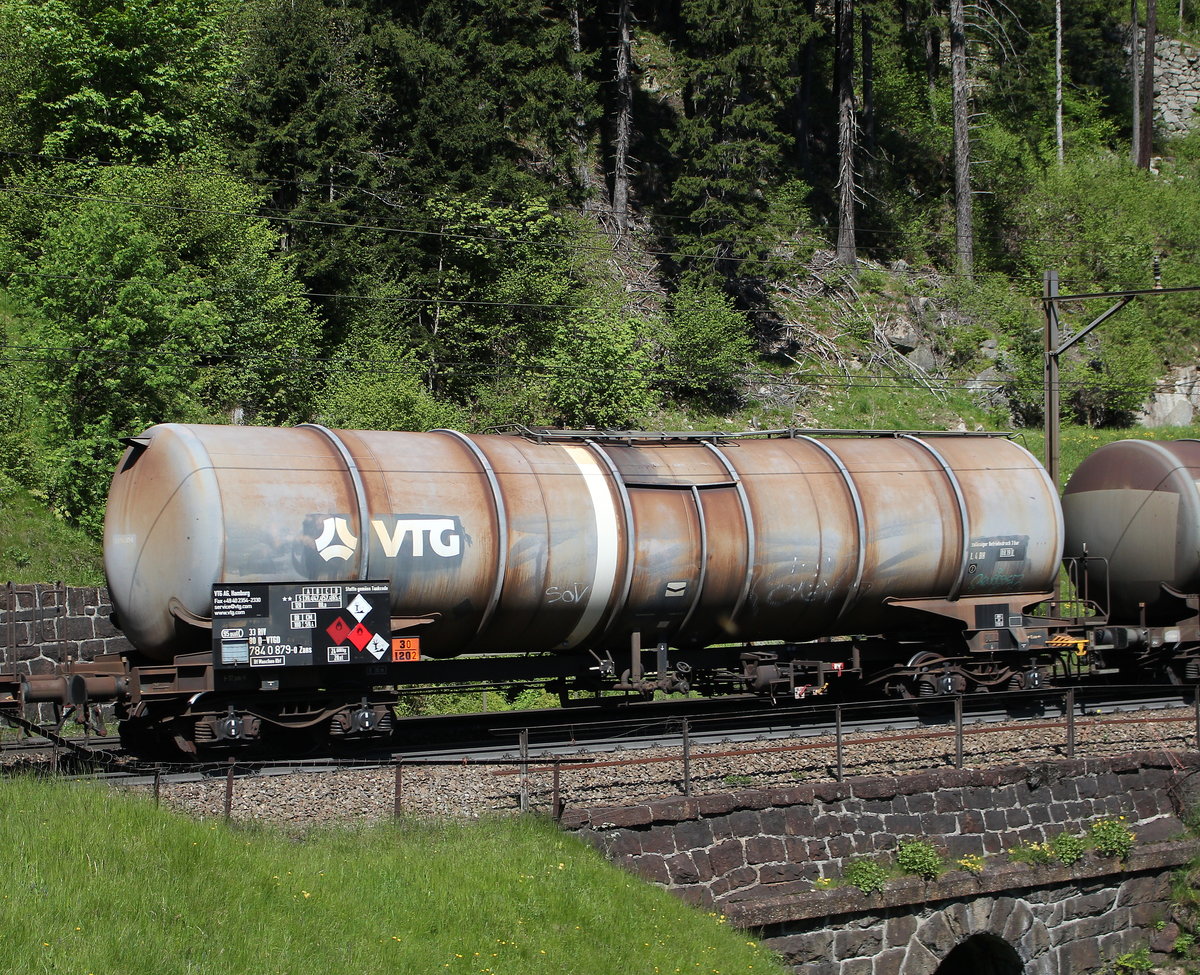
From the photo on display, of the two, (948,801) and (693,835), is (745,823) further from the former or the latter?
(948,801)

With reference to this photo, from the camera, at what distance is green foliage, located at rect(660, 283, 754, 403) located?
122ft

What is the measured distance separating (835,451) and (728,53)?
27778 mm

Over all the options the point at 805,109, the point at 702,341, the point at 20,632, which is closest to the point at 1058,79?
the point at 805,109

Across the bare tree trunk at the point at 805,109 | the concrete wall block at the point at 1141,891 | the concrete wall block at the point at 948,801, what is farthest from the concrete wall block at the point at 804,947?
the bare tree trunk at the point at 805,109

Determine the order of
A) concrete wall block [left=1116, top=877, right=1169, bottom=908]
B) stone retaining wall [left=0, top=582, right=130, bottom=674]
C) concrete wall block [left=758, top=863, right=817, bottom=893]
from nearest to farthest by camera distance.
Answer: concrete wall block [left=758, top=863, right=817, bottom=893]
concrete wall block [left=1116, top=877, right=1169, bottom=908]
stone retaining wall [left=0, top=582, right=130, bottom=674]

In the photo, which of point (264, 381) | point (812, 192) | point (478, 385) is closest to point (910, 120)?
point (812, 192)

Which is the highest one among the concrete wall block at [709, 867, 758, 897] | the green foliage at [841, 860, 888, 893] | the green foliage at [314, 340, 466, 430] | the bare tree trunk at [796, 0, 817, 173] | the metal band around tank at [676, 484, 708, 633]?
the bare tree trunk at [796, 0, 817, 173]

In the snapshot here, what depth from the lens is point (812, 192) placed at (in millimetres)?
49844

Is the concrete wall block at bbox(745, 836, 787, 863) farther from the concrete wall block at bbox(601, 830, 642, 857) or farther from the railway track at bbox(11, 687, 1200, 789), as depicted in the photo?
the concrete wall block at bbox(601, 830, 642, 857)

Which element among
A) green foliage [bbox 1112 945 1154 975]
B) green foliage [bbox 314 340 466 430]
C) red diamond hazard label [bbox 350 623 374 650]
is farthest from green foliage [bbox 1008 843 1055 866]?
green foliage [bbox 314 340 466 430]

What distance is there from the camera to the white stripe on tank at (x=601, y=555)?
14570mm

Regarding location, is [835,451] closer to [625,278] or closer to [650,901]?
[650,901]

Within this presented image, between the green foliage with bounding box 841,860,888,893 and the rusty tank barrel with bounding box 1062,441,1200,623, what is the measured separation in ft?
26.3

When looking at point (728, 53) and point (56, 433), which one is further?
point (728, 53)
